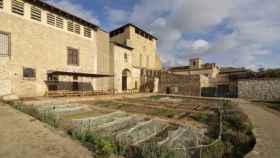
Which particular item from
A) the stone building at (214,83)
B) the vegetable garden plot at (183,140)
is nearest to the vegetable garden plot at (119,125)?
the vegetable garden plot at (183,140)

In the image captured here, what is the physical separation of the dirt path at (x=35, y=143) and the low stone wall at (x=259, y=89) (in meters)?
23.5

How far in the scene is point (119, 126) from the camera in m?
7.39

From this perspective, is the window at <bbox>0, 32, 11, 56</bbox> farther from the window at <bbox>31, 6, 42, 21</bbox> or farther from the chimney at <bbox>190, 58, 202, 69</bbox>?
the chimney at <bbox>190, 58, 202, 69</bbox>

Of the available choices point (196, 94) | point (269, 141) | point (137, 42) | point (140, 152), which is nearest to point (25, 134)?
point (140, 152)

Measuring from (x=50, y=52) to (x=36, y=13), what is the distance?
143 inches

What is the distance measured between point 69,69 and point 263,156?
18300 millimetres

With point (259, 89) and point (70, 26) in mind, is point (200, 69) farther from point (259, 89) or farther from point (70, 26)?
point (70, 26)

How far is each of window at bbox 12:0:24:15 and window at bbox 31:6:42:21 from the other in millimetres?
844

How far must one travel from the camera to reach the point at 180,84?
93.7 feet

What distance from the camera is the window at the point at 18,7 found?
571 inches

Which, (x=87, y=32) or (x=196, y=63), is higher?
(x=87, y=32)

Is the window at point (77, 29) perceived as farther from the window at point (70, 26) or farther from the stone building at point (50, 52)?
the window at point (70, 26)

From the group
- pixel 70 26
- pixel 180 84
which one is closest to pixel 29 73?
pixel 70 26

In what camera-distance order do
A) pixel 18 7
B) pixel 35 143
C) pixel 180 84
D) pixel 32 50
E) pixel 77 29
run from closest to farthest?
1. pixel 35 143
2. pixel 18 7
3. pixel 32 50
4. pixel 77 29
5. pixel 180 84
